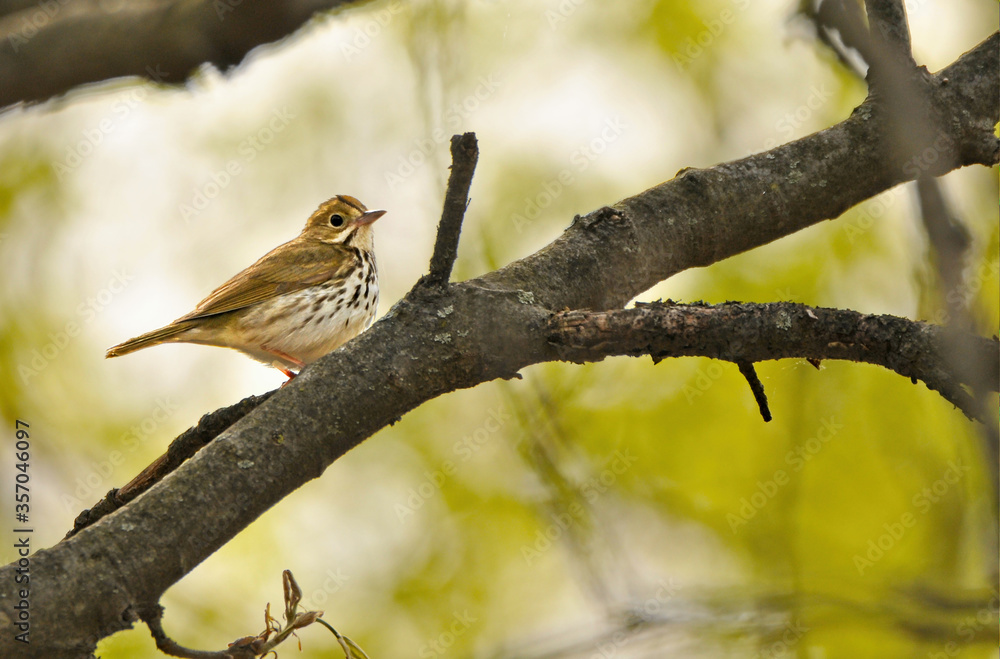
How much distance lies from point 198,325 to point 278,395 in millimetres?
3409

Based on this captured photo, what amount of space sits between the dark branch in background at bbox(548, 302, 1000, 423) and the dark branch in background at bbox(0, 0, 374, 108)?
1.34m

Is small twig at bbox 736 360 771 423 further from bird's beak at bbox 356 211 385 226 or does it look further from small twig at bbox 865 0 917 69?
bird's beak at bbox 356 211 385 226

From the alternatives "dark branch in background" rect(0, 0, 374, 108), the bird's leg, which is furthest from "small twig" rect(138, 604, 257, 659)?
the bird's leg

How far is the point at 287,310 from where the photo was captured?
5.59 metres

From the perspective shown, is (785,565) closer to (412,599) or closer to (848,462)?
(848,462)

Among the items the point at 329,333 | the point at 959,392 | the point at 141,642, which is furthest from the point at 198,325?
the point at 959,392

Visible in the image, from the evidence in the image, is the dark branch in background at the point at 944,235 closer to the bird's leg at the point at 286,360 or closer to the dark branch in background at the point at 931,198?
the dark branch in background at the point at 931,198

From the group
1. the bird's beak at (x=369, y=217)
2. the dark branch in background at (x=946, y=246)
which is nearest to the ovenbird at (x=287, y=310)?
the bird's beak at (x=369, y=217)

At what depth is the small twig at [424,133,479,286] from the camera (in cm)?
223

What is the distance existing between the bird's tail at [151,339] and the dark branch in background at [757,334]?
3659mm

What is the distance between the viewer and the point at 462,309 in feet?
8.27

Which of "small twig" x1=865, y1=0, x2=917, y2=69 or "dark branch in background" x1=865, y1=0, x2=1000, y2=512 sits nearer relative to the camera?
"dark branch in background" x1=865, y1=0, x2=1000, y2=512

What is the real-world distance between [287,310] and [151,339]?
858 mm

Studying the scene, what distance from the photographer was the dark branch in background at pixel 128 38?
7.79ft
